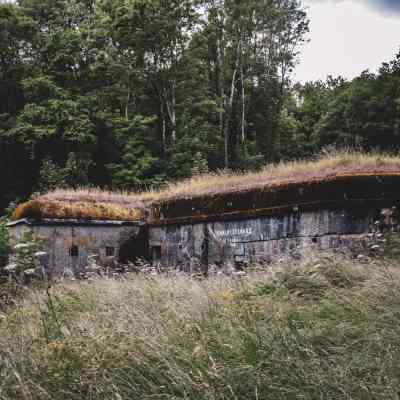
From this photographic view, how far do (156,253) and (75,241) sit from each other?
165 cm

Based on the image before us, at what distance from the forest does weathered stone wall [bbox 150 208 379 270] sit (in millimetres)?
10842

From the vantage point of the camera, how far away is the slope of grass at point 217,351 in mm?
2475

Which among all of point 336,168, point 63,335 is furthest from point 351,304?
point 336,168

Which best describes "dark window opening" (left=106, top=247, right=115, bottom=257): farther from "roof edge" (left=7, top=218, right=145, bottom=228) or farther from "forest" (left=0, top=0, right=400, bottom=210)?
"forest" (left=0, top=0, right=400, bottom=210)

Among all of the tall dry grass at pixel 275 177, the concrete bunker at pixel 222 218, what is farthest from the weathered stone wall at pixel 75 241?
the tall dry grass at pixel 275 177

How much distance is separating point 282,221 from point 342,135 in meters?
21.2

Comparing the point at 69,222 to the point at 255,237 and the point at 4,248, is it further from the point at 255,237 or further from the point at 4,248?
the point at 255,237

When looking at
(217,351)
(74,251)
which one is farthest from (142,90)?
(217,351)

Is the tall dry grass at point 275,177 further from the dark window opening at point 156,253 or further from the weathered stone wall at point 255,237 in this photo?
the dark window opening at point 156,253

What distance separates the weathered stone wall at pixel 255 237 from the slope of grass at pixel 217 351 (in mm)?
3011

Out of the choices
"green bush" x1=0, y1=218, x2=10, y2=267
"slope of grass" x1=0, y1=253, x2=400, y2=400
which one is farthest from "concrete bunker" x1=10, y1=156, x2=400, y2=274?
"slope of grass" x1=0, y1=253, x2=400, y2=400

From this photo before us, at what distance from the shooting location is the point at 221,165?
25359mm

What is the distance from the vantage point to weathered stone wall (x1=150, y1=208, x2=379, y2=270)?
7363 mm

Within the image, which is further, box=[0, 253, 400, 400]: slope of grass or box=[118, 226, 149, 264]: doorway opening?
box=[118, 226, 149, 264]: doorway opening
